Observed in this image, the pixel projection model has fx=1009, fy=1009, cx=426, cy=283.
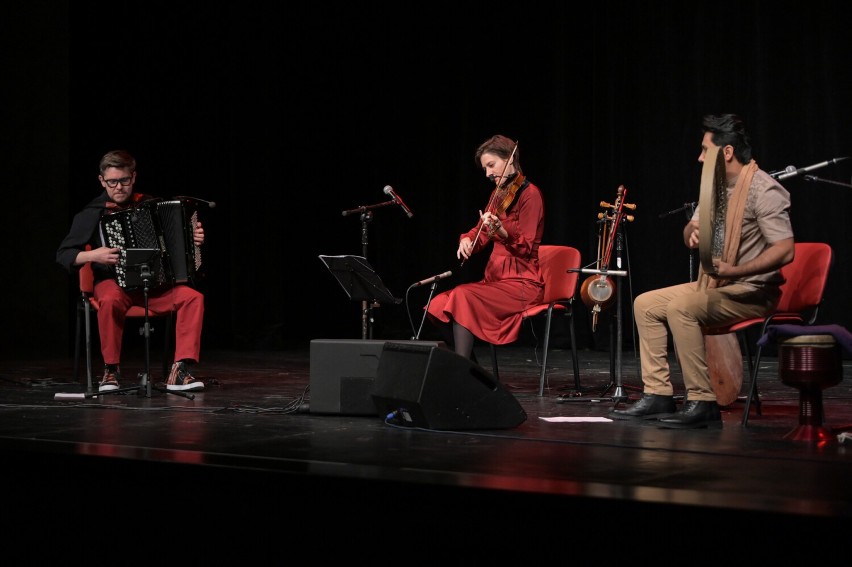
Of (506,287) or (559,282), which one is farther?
(559,282)

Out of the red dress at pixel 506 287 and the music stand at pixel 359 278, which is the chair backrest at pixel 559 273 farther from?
the music stand at pixel 359 278

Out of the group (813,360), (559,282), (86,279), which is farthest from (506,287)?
(86,279)

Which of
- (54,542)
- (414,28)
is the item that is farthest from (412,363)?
(414,28)

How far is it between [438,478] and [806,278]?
2.42 meters

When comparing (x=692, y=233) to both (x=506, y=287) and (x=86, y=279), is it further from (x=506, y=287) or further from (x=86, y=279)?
(x=86, y=279)

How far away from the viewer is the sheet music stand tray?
15.1 ft

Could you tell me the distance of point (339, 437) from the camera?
3754 millimetres

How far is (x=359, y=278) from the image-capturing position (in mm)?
4699

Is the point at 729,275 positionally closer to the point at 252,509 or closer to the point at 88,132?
the point at 252,509

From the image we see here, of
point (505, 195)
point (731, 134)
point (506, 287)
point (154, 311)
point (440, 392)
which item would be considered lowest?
point (440, 392)

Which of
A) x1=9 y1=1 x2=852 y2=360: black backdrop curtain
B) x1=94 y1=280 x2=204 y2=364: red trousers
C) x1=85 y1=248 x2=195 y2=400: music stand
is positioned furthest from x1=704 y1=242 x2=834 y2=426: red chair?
x1=9 y1=1 x2=852 y2=360: black backdrop curtain

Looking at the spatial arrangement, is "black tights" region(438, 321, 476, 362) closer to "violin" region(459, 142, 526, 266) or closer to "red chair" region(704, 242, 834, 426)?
"violin" region(459, 142, 526, 266)

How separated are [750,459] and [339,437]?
1.46 m

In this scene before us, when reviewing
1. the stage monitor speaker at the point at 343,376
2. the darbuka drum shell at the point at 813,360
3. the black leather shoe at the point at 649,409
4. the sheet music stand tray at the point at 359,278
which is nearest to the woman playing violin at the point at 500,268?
the sheet music stand tray at the point at 359,278
